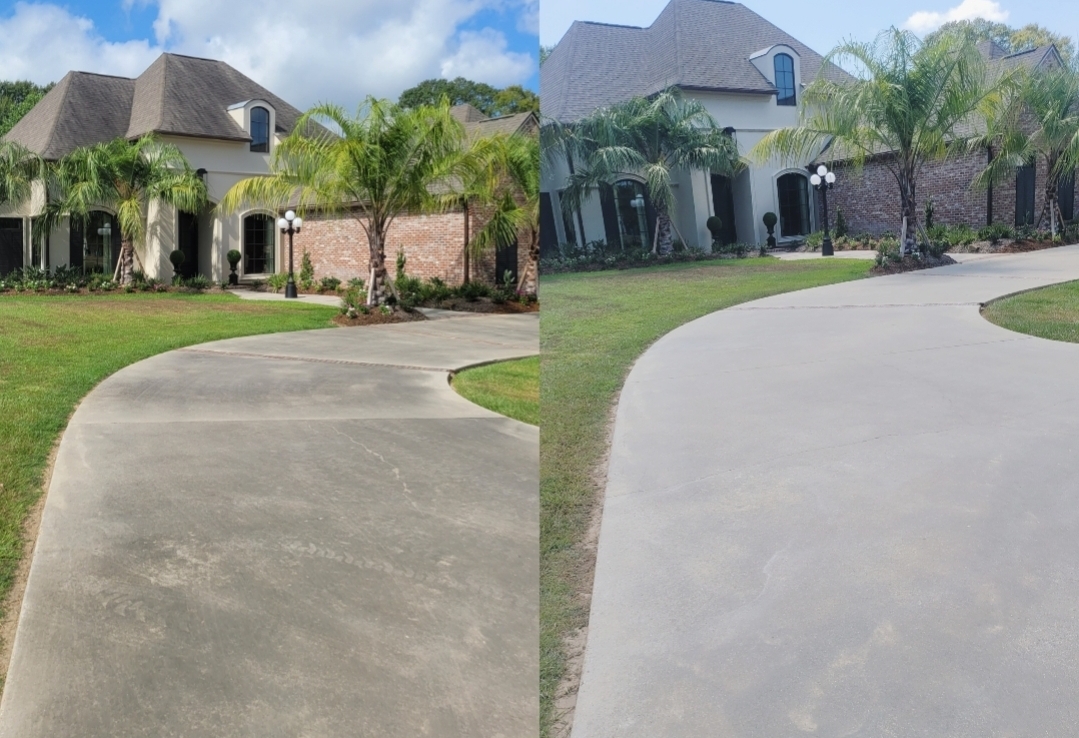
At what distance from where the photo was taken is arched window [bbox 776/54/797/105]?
7.67 ft

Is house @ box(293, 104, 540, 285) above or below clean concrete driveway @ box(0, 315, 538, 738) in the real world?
above

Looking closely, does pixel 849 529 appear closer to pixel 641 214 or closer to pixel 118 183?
pixel 641 214

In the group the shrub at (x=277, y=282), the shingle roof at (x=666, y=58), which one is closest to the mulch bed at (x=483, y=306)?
the shrub at (x=277, y=282)

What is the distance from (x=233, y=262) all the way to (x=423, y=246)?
12.8 feet

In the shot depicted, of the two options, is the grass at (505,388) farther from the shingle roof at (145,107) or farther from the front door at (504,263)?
the front door at (504,263)

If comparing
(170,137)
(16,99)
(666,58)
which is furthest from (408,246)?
(666,58)

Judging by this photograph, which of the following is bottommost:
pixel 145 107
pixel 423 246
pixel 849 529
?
pixel 849 529

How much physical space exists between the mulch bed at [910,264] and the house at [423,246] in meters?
11.9

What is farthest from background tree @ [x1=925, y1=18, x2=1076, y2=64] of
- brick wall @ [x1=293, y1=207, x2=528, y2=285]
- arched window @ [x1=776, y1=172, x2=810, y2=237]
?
brick wall @ [x1=293, y1=207, x2=528, y2=285]

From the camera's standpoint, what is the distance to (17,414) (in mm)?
5113

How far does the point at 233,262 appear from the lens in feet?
63.0

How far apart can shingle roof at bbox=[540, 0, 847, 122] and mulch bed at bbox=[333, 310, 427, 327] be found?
12.6 m

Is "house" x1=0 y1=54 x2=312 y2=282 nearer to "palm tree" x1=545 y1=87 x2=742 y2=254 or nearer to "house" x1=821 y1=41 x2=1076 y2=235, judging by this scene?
"palm tree" x1=545 y1=87 x2=742 y2=254

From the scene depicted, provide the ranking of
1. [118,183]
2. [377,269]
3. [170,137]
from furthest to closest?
1. [377,269]
2. [170,137]
3. [118,183]
